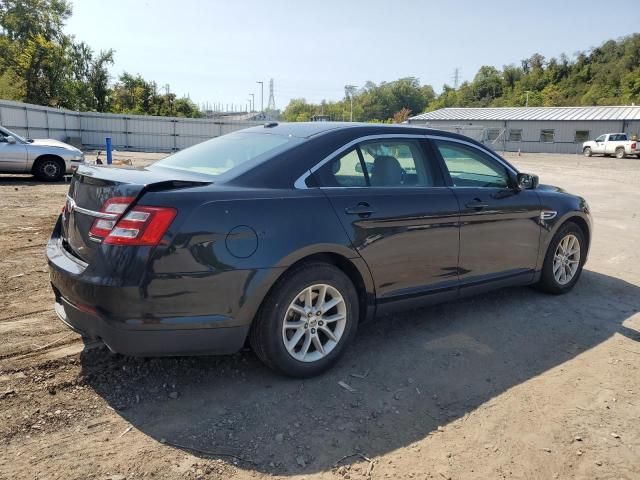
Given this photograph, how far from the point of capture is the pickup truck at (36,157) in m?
13.3

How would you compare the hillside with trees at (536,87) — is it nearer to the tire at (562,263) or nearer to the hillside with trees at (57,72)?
the hillside with trees at (57,72)

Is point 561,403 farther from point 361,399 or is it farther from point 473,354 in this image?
point 361,399

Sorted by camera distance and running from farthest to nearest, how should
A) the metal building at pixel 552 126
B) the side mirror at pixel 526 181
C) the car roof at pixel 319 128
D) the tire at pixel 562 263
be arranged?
the metal building at pixel 552 126, the tire at pixel 562 263, the side mirror at pixel 526 181, the car roof at pixel 319 128

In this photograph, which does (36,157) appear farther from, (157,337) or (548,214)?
(548,214)

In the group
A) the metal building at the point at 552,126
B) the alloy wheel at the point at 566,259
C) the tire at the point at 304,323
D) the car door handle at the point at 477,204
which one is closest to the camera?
the tire at the point at 304,323

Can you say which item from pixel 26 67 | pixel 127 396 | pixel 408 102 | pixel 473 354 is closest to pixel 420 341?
pixel 473 354

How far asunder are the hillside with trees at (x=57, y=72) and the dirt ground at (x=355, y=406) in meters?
44.3

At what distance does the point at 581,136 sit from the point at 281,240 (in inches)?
2062

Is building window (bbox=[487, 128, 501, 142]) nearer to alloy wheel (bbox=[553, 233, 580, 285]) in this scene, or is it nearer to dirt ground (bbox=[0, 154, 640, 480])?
alloy wheel (bbox=[553, 233, 580, 285])

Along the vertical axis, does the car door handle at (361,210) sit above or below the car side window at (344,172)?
below

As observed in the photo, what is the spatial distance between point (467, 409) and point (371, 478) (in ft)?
3.04

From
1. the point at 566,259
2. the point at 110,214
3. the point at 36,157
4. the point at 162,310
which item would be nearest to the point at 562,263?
the point at 566,259

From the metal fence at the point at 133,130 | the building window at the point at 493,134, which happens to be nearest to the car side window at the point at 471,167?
the metal fence at the point at 133,130

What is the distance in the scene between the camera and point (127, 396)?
3125 mm
